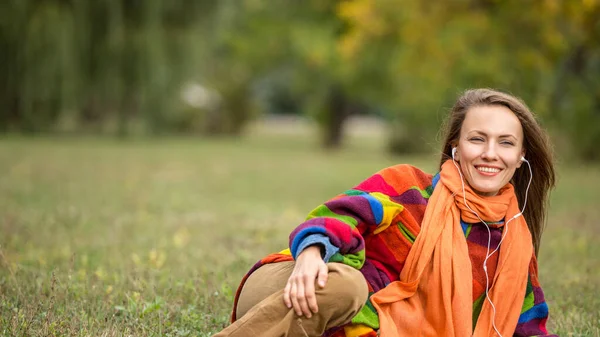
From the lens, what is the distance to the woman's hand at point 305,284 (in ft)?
7.52

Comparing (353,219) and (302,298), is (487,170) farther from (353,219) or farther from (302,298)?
(302,298)

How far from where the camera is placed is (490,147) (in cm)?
278

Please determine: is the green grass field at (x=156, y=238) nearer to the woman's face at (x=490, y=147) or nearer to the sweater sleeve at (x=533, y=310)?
the sweater sleeve at (x=533, y=310)

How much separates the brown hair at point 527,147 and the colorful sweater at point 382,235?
23 centimetres

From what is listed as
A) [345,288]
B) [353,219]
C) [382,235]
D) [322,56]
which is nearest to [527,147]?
[382,235]

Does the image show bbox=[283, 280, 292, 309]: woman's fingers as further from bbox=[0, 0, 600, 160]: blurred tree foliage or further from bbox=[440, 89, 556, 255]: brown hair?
bbox=[0, 0, 600, 160]: blurred tree foliage

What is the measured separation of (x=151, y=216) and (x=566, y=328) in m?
4.84

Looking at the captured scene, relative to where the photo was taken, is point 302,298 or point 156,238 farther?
point 156,238

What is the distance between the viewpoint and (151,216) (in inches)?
282

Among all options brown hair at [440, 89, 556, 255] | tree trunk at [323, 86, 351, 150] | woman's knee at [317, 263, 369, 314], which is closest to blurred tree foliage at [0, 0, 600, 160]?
tree trunk at [323, 86, 351, 150]

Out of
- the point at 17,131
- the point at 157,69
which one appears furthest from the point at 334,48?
the point at 17,131

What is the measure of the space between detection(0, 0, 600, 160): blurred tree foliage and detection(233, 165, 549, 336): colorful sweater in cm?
375

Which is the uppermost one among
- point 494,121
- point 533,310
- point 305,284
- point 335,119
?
point 494,121

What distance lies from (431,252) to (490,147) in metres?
0.52
